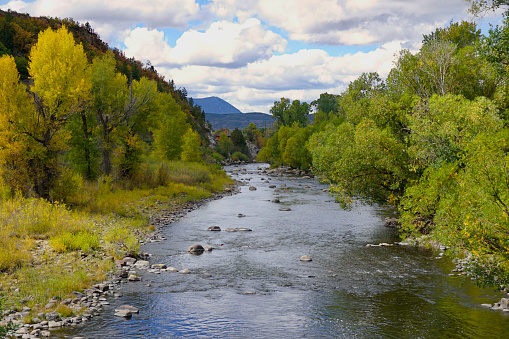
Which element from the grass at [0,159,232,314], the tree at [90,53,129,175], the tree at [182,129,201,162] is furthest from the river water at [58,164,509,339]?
the tree at [182,129,201,162]

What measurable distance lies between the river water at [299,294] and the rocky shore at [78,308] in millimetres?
413

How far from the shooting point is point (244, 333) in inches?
500

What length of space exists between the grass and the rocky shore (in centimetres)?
31

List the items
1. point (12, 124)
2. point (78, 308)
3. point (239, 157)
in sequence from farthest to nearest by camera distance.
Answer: point (239, 157) → point (12, 124) → point (78, 308)

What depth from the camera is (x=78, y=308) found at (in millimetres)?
13680

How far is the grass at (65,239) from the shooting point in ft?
48.6

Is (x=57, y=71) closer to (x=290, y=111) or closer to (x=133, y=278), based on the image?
(x=133, y=278)

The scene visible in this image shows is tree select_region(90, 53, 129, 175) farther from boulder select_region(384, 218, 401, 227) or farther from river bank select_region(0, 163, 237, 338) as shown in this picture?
boulder select_region(384, 218, 401, 227)

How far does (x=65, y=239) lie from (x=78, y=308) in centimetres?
680

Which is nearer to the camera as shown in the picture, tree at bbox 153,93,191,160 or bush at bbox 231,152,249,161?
tree at bbox 153,93,191,160

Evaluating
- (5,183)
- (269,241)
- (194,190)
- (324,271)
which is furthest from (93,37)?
(324,271)

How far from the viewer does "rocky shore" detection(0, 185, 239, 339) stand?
460 inches

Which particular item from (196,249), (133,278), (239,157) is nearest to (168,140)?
(196,249)

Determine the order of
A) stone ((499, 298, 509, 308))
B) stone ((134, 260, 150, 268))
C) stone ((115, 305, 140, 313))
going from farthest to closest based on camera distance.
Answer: stone ((134, 260, 150, 268)) < stone ((499, 298, 509, 308)) < stone ((115, 305, 140, 313))
